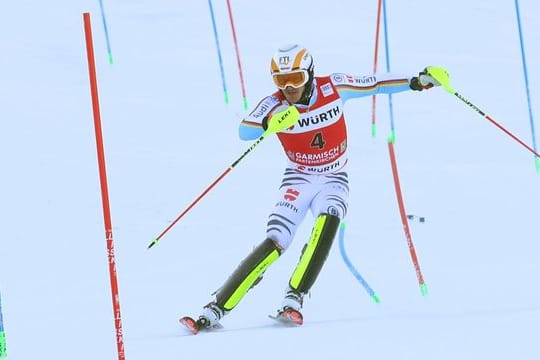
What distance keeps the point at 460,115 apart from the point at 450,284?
4109mm

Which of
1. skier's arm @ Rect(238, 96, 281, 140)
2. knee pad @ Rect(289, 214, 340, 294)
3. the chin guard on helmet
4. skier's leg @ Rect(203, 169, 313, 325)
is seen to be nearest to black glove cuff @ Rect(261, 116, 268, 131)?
skier's arm @ Rect(238, 96, 281, 140)

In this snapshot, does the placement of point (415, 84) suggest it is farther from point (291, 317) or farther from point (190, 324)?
point (190, 324)

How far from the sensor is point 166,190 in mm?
7383

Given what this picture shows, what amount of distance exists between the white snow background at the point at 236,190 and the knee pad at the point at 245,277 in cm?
13

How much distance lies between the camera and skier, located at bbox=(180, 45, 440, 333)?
4.86 meters

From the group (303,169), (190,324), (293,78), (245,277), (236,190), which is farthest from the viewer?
(236,190)

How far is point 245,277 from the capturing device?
15.9ft

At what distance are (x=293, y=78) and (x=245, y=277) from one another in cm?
87

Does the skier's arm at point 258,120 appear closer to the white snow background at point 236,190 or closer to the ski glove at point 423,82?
the ski glove at point 423,82

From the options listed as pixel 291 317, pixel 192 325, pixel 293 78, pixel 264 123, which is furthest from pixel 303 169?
pixel 192 325

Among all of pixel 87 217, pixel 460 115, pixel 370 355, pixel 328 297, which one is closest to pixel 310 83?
pixel 328 297

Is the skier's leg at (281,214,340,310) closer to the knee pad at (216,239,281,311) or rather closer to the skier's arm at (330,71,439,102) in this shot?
the knee pad at (216,239,281,311)

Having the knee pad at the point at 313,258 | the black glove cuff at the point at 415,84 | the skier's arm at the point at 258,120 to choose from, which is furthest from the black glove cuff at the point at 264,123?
the black glove cuff at the point at 415,84

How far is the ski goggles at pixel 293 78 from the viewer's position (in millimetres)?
4941
